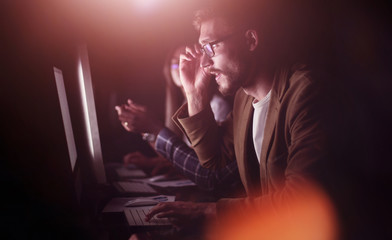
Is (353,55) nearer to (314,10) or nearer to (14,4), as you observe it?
(314,10)

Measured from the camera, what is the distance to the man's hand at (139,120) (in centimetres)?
160

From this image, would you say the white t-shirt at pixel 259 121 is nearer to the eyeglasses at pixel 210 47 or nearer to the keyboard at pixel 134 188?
the eyeglasses at pixel 210 47

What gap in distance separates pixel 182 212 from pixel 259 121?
429 mm

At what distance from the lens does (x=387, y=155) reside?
1.16 metres

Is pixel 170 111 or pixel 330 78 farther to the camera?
pixel 170 111

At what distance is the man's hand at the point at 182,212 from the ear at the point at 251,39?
54cm

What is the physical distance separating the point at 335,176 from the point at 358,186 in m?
0.14

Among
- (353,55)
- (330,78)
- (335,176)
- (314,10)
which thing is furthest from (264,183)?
(314,10)

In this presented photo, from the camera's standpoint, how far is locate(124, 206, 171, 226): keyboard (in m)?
1.00

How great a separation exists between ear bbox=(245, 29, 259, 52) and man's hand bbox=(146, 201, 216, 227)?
54 centimetres

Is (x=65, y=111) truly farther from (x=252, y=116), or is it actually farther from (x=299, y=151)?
(x=299, y=151)

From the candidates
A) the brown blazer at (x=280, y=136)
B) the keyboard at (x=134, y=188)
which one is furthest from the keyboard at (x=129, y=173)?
the brown blazer at (x=280, y=136)

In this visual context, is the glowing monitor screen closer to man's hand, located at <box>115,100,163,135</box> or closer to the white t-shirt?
man's hand, located at <box>115,100,163,135</box>

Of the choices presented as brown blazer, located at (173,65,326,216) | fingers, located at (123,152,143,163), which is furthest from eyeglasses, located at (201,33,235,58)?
fingers, located at (123,152,143,163)
